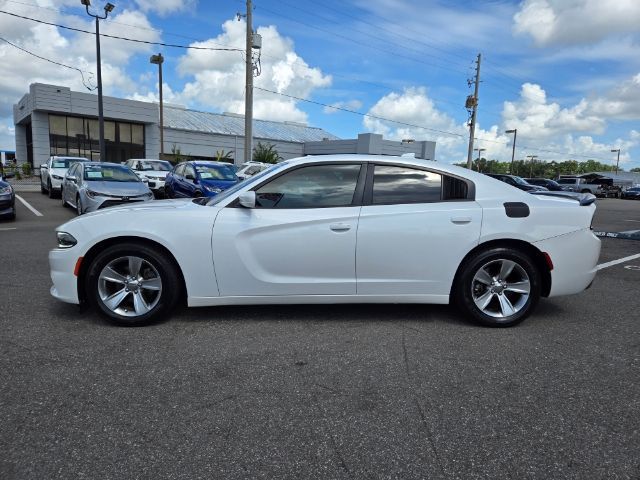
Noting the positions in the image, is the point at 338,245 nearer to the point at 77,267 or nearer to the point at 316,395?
the point at 316,395

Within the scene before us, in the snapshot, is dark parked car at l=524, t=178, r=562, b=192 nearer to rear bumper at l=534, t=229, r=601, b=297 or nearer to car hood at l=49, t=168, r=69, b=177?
car hood at l=49, t=168, r=69, b=177

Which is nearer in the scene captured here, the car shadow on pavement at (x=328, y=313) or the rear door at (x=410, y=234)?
the rear door at (x=410, y=234)

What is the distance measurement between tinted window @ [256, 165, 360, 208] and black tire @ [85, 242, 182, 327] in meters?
0.96

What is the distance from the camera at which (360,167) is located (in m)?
4.16

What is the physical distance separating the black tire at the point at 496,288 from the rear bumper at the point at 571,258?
0.17 m

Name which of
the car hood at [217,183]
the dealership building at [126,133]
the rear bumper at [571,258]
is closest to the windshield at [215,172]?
the car hood at [217,183]

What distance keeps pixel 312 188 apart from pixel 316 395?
1853 millimetres

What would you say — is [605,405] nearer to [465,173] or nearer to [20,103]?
[465,173]

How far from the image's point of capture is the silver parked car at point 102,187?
10.4m

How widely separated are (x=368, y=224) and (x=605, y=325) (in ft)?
8.13

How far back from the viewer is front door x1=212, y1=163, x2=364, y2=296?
391cm

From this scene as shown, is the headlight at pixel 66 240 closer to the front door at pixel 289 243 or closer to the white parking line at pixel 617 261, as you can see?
the front door at pixel 289 243

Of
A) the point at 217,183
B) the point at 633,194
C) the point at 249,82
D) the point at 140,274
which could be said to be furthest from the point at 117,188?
the point at 633,194

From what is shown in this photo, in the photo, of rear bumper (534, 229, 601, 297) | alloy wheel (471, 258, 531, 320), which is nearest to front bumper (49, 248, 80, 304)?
alloy wheel (471, 258, 531, 320)
